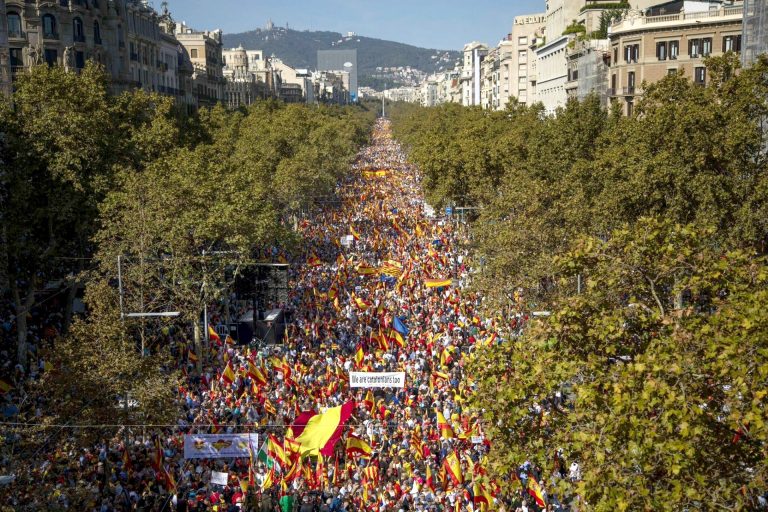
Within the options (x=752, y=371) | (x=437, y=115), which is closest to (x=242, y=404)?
(x=752, y=371)

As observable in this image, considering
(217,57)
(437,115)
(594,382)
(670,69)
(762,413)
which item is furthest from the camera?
(217,57)

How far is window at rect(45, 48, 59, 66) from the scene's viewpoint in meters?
52.2

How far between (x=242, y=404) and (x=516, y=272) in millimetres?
11053

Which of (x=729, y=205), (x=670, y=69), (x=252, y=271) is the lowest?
(x=252, y=271)

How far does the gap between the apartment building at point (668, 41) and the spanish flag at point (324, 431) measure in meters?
41.9

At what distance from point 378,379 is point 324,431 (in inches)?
187

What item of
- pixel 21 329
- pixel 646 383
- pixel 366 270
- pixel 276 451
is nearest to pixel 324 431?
pixel 276 451

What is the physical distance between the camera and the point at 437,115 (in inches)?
4562

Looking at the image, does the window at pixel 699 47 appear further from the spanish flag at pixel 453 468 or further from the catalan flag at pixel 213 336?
the spanish flag at pixel 453 468

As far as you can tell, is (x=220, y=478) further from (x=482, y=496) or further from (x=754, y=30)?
(x=754, y=30)

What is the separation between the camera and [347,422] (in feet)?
74.8

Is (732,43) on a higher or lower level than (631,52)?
lower

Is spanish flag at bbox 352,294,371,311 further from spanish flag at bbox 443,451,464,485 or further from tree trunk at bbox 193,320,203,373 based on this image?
spanish flag at bbox 443,451,464,485

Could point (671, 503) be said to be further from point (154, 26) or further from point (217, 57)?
point (217, 57)
